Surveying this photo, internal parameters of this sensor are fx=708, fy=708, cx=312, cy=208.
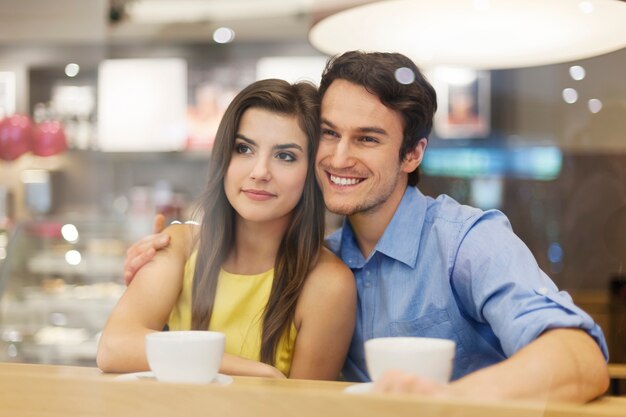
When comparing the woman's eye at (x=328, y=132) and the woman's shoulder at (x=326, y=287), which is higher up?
the woman's eye at (x=328, y=132)

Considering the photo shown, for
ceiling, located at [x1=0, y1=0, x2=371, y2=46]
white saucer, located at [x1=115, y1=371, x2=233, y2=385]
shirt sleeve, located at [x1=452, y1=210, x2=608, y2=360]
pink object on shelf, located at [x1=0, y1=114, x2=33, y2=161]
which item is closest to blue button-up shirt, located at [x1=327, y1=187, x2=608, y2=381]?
shirt sleeve, located at [x1=452, y1=210, x2=608, y2=360]

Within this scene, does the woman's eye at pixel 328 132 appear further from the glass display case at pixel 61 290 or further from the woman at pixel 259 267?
the glass display case at pixel 61 290

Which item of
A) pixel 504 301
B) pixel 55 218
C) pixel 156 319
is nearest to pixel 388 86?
pixel 504 301

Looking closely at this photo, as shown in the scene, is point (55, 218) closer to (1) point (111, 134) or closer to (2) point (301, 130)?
(1) point (111, 134)

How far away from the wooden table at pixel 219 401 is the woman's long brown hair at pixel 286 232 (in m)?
0.08

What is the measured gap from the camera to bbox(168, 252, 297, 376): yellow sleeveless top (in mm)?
762

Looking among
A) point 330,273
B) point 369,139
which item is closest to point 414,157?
point 369,139

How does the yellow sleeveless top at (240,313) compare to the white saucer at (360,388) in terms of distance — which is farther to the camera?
the yellow sleeveless top at (240,313)

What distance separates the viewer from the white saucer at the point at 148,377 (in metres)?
0.69

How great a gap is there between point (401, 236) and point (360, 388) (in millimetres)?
160

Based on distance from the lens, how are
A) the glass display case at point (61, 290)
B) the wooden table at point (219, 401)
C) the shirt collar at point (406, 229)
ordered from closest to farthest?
the wooden table at point (219, 401), the shirt collar at point (406, 229), the glass display case at point (61, 290)

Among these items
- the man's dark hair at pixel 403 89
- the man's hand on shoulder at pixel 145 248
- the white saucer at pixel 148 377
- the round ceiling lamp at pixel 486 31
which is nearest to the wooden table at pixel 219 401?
the white saucer at pixel 148 377

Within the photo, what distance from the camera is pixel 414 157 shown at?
707mm

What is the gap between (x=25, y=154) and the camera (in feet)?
3.14
